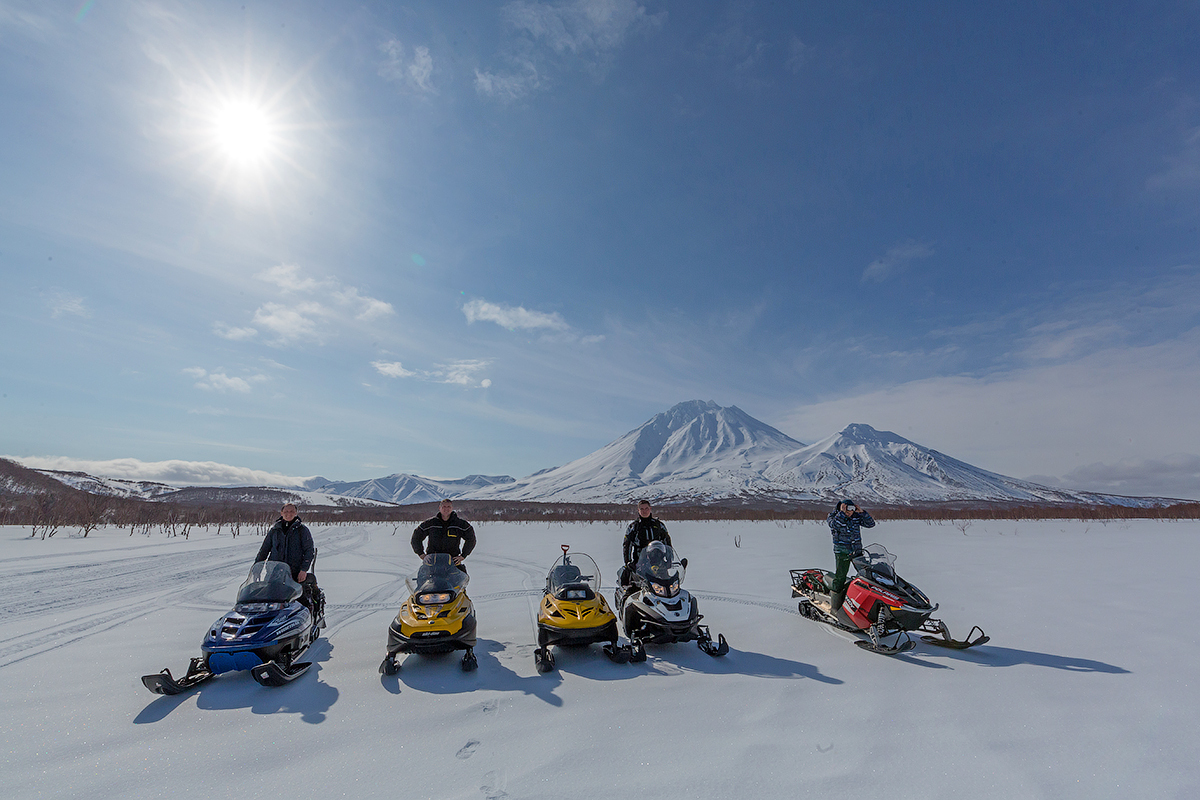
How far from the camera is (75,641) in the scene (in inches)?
278

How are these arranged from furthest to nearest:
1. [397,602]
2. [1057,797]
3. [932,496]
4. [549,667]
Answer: [932,496] < [397,602] < [549,667] < [1057,797]

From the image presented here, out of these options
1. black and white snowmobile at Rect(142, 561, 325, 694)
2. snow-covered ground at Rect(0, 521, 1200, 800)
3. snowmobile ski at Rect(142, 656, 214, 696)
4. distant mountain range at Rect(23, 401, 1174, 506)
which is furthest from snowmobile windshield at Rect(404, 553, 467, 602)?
distant mountain range at Rect(23, 401, 1174, 506)

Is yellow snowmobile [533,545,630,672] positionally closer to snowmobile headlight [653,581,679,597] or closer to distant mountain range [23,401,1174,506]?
snowmobile headlight [653,581,679,597]

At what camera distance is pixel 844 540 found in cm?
808

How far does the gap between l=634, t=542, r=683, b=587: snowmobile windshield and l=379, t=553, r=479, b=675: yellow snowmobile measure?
7.92 feet

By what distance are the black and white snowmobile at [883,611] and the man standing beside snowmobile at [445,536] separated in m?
5.62

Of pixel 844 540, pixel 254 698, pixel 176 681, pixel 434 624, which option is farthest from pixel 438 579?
pixel 844 540

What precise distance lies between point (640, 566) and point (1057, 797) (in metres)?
4.61

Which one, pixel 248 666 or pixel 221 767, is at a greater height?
pixel 248 666

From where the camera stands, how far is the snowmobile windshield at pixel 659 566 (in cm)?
693

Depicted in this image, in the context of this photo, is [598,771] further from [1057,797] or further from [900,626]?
[900,626]

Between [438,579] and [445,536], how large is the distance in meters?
1.26

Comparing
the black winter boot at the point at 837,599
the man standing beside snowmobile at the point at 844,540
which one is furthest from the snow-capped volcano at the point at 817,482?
the black winter boot at the point at 837,599

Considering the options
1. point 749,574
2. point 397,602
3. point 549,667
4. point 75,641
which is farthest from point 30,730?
point 749,574
